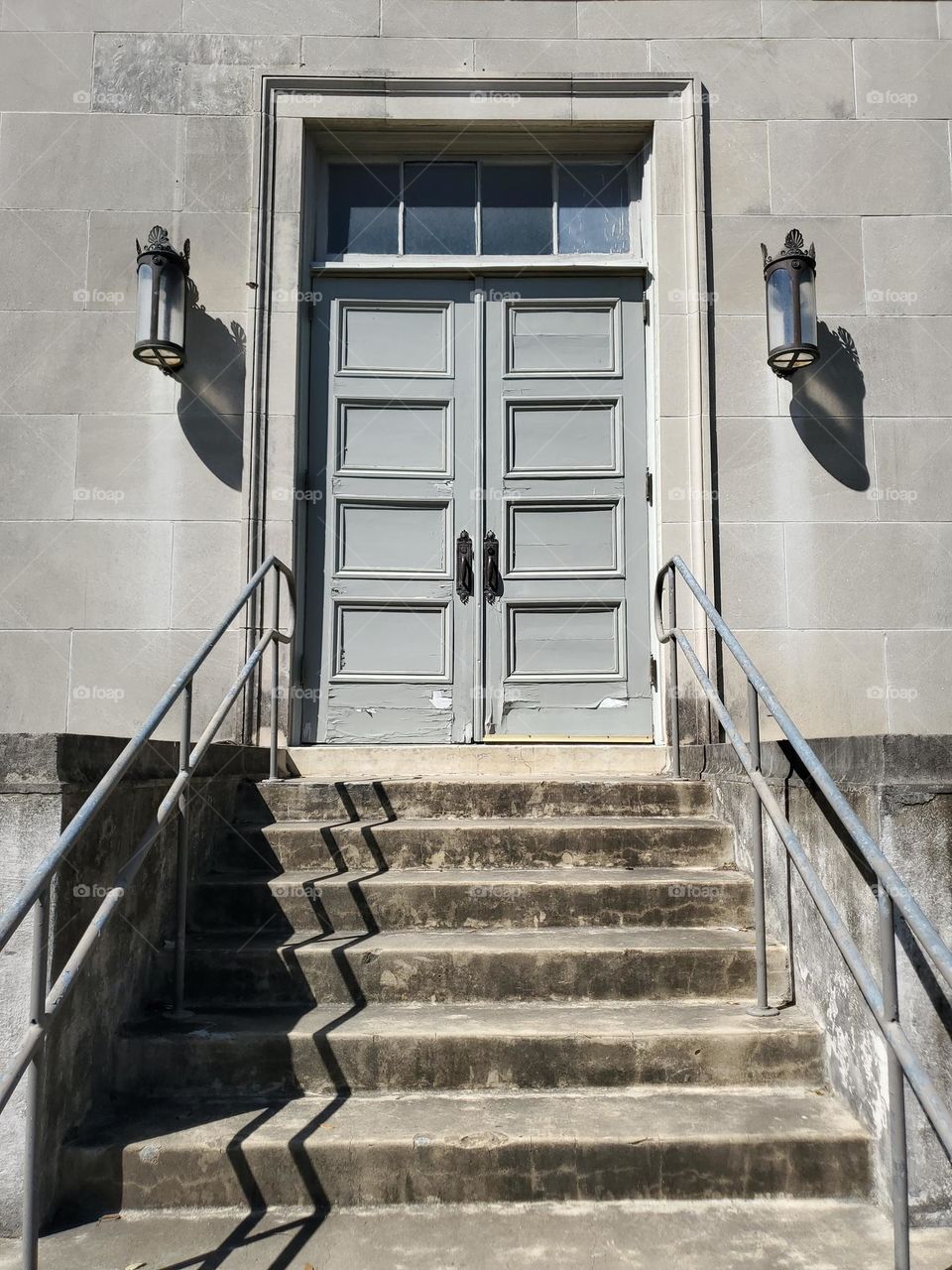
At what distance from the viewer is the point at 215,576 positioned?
559 cm

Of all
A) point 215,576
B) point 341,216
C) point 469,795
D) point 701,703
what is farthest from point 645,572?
point 341,216

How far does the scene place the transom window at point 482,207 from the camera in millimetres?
6168

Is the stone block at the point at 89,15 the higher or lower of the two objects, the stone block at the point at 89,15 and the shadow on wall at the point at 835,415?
the higher

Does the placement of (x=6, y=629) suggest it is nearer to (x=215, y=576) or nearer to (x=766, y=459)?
(x=215, y=576)

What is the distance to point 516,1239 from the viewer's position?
8.66ft

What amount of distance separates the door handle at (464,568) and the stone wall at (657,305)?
44.2 inches

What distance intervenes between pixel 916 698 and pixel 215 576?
385cm

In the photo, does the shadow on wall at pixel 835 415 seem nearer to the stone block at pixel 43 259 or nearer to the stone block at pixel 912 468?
the stone block at pixel 912 468

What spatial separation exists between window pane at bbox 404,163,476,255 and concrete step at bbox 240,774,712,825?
3.38 metres

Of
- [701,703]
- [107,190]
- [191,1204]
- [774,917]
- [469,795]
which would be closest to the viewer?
[191,1204]

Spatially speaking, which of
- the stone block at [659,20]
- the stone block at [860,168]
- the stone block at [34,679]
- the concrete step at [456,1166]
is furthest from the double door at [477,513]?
the concrete step at [456,1166]

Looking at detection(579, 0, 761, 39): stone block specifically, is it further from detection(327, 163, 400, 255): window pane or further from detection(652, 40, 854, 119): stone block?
detection(327, 163, 400, 255): window pane

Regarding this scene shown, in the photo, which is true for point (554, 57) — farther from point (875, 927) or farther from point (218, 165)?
point (875, 927)

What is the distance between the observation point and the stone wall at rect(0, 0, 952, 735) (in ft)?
18.2
